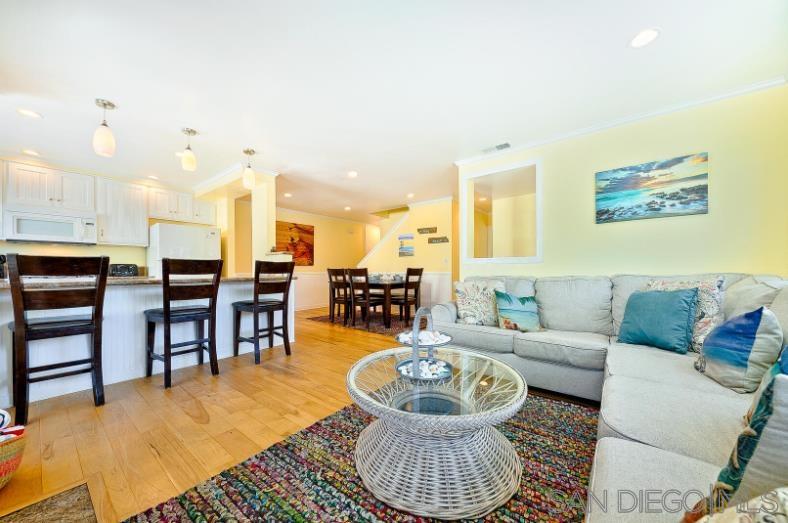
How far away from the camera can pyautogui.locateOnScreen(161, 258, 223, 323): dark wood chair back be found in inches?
85.8

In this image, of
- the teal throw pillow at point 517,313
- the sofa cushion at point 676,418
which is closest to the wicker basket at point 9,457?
the sofa cushion at point 676,418

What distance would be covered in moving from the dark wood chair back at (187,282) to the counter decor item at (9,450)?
1.02 meters

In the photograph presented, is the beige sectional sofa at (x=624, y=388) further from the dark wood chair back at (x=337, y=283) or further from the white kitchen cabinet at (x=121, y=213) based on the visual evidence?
the white kitchen cabinet at (x=121, y=213)

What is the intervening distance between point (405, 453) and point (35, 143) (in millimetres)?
4729

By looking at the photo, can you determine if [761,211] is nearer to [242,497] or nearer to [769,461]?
[769,461]

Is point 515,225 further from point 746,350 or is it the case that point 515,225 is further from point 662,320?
point 746,350

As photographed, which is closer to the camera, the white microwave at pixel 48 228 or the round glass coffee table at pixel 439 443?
the round glass coffee table at pixel 439 443

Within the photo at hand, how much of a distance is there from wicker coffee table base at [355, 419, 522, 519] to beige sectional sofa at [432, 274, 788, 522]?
1.39 ft

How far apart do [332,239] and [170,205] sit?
3.46 metres

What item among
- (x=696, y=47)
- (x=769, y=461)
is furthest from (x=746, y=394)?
(x=696, y=47)

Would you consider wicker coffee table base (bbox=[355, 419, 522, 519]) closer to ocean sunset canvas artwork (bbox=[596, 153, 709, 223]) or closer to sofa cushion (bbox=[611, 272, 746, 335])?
sofa cushion (bbox=[611, 272, 746, 335])

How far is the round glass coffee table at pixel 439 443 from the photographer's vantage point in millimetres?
1045

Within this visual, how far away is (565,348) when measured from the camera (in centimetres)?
200

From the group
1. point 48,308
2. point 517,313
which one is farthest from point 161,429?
point 517,313
